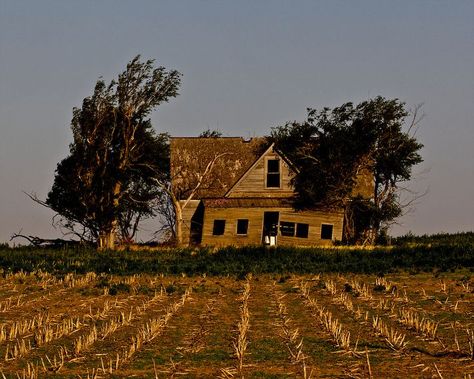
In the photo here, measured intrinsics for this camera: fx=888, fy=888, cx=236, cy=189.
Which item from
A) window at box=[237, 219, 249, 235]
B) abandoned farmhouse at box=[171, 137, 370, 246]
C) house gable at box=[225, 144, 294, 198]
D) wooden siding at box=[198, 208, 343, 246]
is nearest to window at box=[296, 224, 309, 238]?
abandoned farmhouse at box=[171, 137, 370, 246]

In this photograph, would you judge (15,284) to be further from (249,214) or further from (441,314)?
(249,214)

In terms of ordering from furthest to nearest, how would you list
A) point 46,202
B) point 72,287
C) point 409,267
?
point 46,202 → point 409,267 → point 72,287

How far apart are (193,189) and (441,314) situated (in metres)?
→ 36.9

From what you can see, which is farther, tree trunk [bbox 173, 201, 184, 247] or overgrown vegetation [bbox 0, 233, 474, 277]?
tree trunk [bbox 173, 201, 184, 247]

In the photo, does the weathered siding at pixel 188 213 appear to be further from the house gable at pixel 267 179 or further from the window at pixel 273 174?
the window at pixel 273 174

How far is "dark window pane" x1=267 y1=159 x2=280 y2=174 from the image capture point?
56719 mm

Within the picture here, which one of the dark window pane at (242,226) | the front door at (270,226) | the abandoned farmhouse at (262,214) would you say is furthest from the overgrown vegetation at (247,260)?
the front door at (270,226)

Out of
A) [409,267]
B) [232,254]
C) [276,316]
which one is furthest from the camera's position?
[232,254]

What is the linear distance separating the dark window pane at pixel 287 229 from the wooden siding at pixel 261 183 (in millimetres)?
1910

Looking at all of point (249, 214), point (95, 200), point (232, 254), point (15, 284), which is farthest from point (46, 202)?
point (15, 284)

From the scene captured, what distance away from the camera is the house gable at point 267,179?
56603 mm

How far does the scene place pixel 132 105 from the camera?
56219mm

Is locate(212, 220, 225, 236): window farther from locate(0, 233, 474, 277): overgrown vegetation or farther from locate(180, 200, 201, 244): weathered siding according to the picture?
locate(0, 233, 474, 277): overgrown vegetation

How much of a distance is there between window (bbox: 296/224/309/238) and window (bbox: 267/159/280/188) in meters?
2.95
